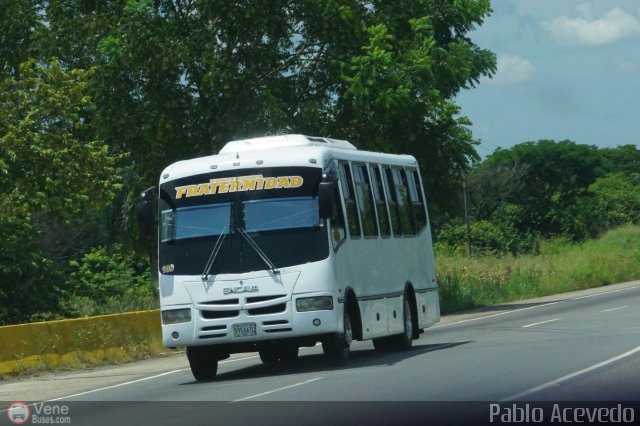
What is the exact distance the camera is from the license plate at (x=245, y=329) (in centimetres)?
1783

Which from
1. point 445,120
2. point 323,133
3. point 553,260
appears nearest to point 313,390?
point 323,133

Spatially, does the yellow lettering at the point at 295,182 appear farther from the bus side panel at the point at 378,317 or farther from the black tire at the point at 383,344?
the black tire at the point at 383,344

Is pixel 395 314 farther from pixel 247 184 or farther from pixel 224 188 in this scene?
pixel 224 188

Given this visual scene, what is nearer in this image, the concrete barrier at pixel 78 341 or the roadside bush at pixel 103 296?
the concrete barrier at pixel 78 341

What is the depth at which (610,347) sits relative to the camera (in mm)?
18766

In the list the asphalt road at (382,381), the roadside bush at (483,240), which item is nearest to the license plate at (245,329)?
the asphalt road at (382,381)

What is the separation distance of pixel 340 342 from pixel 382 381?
9.86ft

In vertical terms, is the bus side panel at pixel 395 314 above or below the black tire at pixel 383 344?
above

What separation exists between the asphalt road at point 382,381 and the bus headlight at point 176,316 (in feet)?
2.82

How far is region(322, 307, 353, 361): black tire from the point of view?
1841 centimetres

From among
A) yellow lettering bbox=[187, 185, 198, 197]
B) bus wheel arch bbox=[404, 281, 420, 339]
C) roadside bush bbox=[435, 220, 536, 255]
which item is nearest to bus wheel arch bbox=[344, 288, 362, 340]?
yellow lettering bbox=[187, 185, 198, 197]

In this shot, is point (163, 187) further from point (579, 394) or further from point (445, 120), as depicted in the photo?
point (445, 120)

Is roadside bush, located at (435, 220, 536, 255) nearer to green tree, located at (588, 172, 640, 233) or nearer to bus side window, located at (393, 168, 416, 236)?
green tree, located at (588, 172, 640, 233)

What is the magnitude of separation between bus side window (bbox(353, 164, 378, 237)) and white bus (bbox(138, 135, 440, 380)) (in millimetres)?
103
